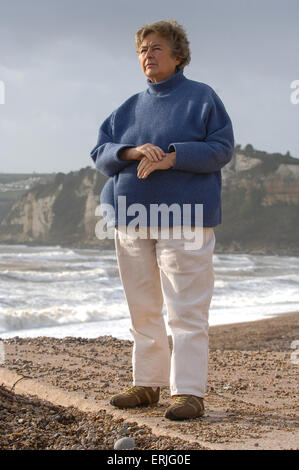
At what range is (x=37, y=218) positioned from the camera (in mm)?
78812

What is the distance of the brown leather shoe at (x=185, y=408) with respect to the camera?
2859 mm

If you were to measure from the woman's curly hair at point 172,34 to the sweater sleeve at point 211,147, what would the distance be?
0.89 feet

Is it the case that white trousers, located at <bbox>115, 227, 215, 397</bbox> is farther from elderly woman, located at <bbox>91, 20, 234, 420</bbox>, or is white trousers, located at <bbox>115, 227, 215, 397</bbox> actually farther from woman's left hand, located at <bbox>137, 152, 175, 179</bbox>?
woman's left hand, located at <bbox>137, 152, 175, 179</bbox>

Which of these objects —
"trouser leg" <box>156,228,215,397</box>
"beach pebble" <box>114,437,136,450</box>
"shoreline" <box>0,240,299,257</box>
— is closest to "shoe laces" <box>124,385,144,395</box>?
"trouser leg" <box>156,228,215,397</box>

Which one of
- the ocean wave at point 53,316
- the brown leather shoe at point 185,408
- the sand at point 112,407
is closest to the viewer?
the sand at point 112,407

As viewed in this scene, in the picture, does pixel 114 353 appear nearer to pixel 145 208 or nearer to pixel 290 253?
pixel 145 208

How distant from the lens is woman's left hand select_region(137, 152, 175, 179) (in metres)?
2.89

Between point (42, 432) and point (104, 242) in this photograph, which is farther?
point (104, 242)

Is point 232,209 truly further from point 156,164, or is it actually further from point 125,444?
point 125,444

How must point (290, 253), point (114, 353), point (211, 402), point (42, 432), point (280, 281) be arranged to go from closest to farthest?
point (42, 432) < point (211, 402) < point (114, 353) < point (280, 281) < point (290, 253)

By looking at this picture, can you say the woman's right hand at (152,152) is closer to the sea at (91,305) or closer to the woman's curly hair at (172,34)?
the woman's curly hair at (172,34)

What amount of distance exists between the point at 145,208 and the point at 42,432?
3.86 ft

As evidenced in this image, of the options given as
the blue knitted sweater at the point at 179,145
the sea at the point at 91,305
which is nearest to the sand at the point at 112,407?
the blue knitted sweater at the point at 179,145
